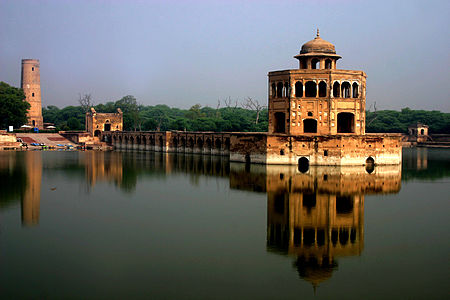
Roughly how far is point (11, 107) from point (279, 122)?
32.1 meters

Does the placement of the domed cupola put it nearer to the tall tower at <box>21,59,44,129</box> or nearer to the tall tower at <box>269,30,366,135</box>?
the tall tower at <box>269,30,366,135</box>

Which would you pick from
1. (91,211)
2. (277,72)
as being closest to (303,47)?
(277,72)

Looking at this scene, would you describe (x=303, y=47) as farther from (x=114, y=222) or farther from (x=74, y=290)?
(x=74, y=290)

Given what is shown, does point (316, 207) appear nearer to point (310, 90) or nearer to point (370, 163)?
point (370, 163)

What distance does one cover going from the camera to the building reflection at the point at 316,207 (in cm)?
1070

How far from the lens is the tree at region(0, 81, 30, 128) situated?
4994cm

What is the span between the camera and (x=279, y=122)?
2967cm

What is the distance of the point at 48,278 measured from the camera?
8883 mm

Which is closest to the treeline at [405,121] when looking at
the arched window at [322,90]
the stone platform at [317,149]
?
the arched window at [322,90]

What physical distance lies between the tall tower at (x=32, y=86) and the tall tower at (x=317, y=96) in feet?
130

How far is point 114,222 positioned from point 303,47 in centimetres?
1883

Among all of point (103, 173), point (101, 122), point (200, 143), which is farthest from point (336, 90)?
point (101, 122)

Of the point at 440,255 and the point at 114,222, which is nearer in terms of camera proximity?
the point at 440,255

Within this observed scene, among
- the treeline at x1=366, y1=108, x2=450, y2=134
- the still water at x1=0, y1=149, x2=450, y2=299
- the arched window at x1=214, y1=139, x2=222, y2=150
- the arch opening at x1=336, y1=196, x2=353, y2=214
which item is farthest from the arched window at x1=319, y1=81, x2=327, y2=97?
the treeline at x1=366, y1=108, x2=450, y2=134
